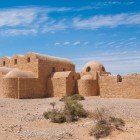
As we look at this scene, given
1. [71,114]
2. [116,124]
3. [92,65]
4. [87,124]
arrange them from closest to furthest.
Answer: [116,124], [87,124], [71,114], [92,65]

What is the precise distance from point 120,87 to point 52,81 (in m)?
7.16

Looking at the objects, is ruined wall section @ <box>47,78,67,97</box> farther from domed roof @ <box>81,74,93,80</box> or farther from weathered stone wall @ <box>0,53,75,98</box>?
domed roof @ <box>81,74,93,80</box>

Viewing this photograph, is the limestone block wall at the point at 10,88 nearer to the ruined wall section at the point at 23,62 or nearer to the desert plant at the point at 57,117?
the ruined wall section at the point at 23,62

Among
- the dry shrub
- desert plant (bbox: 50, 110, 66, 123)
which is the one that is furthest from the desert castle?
the dry shrub

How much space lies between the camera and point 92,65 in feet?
118

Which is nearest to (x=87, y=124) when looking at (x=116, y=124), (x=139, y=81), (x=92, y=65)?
(x=116, y=124)

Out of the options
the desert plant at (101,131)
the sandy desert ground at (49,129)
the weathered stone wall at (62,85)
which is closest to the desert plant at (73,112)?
the sandy desert ground at (49,129)

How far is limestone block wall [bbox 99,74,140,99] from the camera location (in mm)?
28188

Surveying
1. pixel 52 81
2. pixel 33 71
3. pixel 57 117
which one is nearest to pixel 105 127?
pixel 57 117

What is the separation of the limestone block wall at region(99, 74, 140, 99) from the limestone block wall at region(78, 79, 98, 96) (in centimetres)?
67

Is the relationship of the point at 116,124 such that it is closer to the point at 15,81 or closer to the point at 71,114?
the point at 71,114

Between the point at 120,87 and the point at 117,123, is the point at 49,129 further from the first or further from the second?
the point at 120,87

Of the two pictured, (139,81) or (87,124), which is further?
(139,81)

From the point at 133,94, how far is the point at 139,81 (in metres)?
1.35
